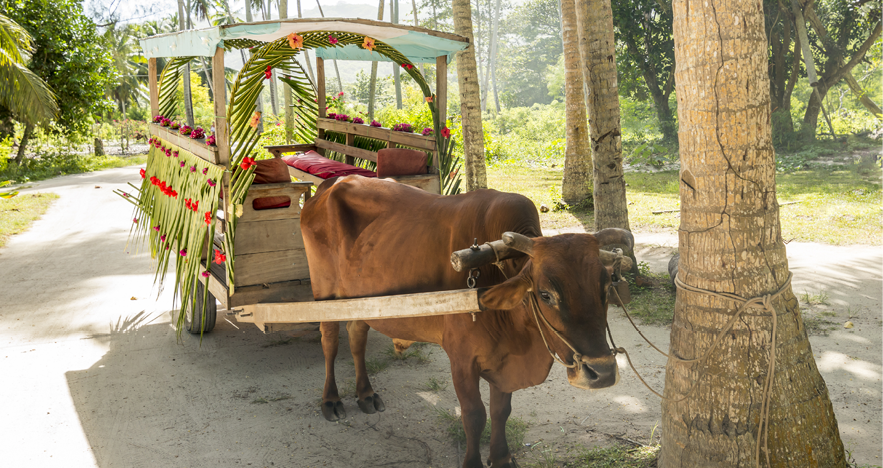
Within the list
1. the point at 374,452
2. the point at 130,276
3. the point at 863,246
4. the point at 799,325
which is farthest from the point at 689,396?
the point at 130,276

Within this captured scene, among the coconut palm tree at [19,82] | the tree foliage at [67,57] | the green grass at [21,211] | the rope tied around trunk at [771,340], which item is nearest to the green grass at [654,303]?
the rope tied around trunk at [771,340]

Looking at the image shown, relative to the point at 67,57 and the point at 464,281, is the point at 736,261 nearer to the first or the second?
the point at 464,281

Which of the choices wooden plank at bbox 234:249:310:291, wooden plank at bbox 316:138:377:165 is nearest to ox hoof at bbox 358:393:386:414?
wooden plank at bbox 234:249:310:291

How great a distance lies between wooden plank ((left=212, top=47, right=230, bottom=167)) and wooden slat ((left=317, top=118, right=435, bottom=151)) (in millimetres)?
1963

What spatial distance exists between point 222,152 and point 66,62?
1663 centimetres

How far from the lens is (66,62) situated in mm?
17281

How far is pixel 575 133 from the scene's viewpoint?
1063cm

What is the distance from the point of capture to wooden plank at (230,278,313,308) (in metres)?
4.31

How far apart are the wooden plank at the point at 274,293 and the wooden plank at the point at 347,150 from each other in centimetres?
209

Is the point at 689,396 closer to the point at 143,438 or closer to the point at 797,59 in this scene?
the point at 143,438

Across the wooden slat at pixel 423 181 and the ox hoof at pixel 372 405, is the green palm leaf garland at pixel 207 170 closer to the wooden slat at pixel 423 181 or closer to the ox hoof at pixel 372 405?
the wooden slat at pixel 423 181

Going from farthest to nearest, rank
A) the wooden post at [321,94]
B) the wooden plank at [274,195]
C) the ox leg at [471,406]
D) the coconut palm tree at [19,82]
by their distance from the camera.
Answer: the coconut palm tree at [19,82] → the wooden post at [321,94] → the wooden plank at [274,195] → the ox leg at [471,406]

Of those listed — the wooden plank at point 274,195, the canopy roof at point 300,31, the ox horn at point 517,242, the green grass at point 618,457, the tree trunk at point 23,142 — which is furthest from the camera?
the tree trunk at point 23,142

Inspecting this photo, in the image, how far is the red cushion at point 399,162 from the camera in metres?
5.02
